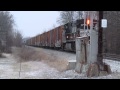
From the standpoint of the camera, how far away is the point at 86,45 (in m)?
14.5

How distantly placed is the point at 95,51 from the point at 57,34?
28.5m
